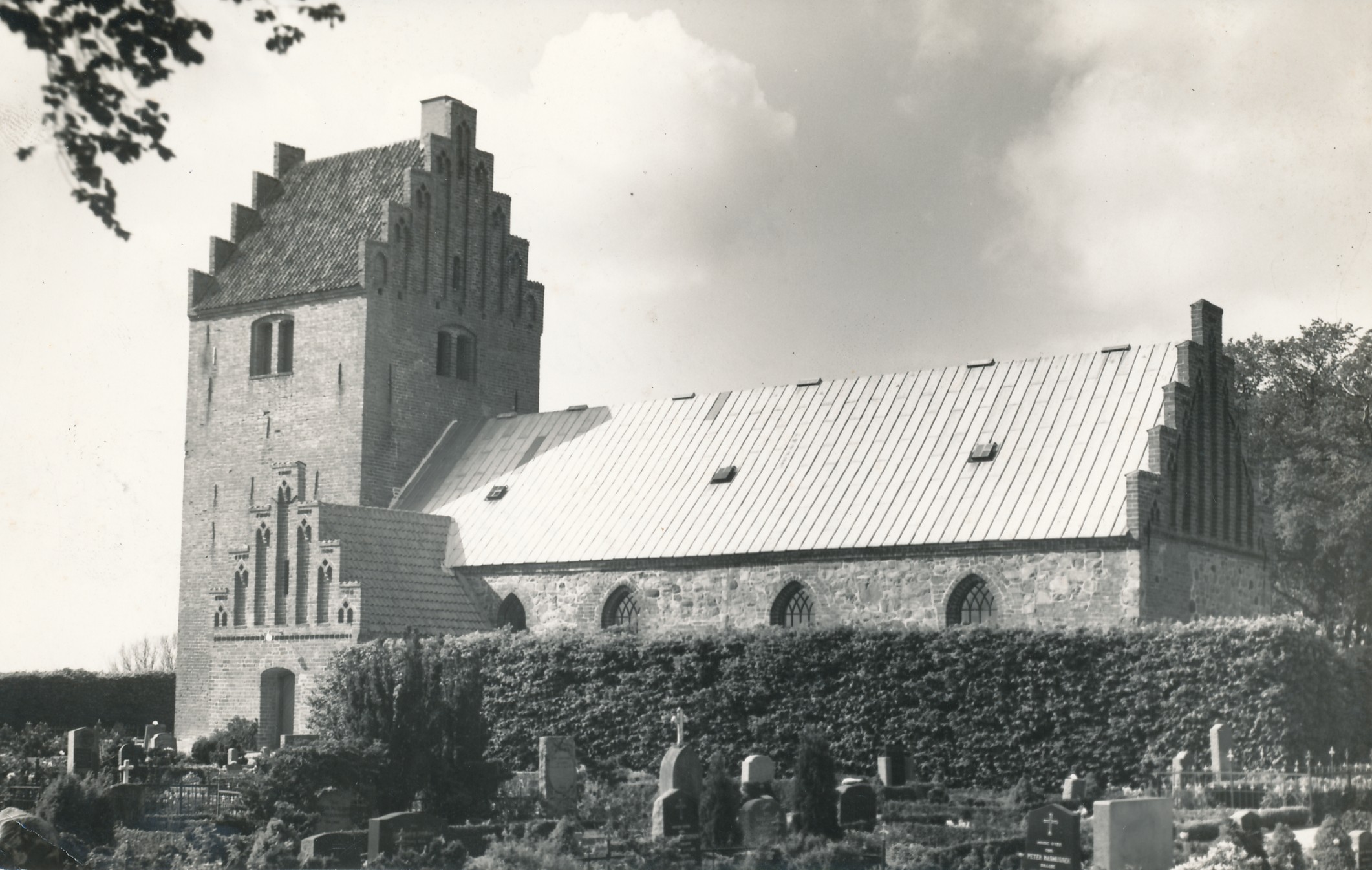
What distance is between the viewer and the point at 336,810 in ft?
74.3

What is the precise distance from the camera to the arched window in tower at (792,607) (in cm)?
3102

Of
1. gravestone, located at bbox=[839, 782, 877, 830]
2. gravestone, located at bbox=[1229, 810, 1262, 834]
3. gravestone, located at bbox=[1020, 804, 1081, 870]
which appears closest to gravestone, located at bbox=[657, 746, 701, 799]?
gravestone, located at bbox=[839, 782, 877, 830]

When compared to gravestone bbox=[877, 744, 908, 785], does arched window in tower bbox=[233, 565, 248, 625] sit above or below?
above

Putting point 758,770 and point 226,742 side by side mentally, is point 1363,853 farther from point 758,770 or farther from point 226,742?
point 226,742

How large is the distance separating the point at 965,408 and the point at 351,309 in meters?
15.3

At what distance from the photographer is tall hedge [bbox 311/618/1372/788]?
24.5m

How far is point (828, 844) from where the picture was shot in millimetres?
19641

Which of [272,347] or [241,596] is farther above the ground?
[272,347]

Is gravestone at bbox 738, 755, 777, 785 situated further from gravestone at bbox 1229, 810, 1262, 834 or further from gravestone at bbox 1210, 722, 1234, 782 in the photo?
gravestone at bbox 1229, 810, 1262, 834

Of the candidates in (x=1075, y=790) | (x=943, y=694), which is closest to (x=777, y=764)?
(x=943, y=694)

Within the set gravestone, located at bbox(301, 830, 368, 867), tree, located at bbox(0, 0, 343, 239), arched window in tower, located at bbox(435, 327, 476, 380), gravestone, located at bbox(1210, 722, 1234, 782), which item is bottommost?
gravestone, located at bbox(301, 830, 368, 867)

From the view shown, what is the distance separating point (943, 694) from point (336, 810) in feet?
32.7

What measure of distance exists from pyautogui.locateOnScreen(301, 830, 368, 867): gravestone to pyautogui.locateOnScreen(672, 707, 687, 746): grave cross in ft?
26.3

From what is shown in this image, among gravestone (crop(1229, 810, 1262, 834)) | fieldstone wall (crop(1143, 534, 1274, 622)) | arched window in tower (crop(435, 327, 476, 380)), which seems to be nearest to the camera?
gravestone (crop(1229, 810, 1262, 834))
